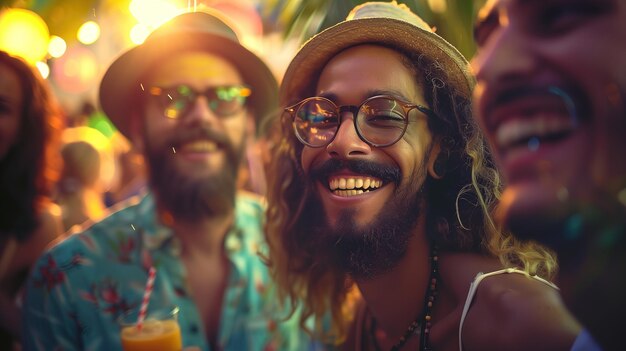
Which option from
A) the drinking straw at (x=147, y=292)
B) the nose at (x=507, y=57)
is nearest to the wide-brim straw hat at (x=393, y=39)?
the nose at (x=507, y=57)

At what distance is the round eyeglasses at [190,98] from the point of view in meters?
2.66

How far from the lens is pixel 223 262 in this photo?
2812 mm

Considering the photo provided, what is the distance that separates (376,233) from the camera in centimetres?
158

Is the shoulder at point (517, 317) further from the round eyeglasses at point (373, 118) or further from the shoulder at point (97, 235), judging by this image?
the shoulder at point (97, 235)

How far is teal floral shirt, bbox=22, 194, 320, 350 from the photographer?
242cm

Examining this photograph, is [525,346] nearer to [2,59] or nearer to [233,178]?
[233,178]

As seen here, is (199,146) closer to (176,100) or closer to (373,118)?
(176,100)

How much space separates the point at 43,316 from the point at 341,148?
69.4 inches

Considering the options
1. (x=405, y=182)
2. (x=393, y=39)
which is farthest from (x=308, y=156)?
(x=393, y=39)

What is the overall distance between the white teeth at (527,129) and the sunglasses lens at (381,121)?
64 centimetres

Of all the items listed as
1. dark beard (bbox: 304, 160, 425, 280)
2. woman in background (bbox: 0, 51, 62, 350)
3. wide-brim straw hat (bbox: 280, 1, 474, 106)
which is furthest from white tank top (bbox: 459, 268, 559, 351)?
woman in background (bbox: 0, 51, 62, 350)

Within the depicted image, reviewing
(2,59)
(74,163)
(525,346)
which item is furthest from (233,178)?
(74,163)

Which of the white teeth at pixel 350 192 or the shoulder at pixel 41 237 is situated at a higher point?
the white teeth at pixel 350 192

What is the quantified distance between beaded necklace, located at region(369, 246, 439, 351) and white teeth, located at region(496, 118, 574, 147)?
2.68 feet
